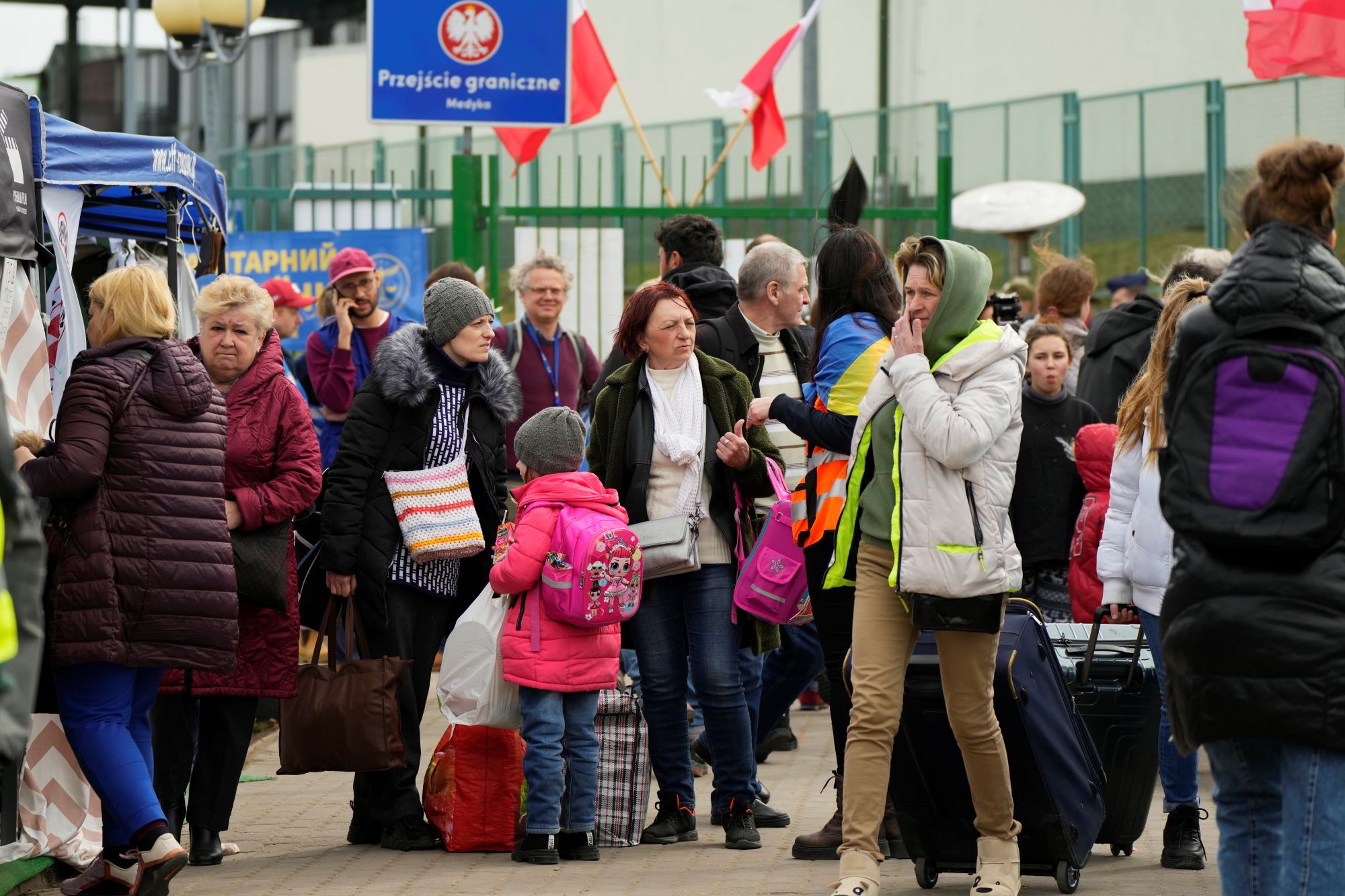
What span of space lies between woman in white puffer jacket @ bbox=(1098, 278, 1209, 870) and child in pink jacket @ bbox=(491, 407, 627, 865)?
1.60 meters

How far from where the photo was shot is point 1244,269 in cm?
376

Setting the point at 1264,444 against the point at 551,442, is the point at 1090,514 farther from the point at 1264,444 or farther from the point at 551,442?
the point at 1264,444

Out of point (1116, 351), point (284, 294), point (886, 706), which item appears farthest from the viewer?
point (284, 294)

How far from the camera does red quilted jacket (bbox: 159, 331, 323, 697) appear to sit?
20.6 ft

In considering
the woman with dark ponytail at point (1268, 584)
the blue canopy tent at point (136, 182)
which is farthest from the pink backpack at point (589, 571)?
the woman with dark ponytail at point (1268, 584)

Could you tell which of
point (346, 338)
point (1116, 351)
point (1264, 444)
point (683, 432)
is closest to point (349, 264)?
point (346, 338)

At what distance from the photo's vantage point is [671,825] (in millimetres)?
6648

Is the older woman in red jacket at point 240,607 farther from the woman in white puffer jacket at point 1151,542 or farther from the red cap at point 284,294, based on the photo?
the red cap at point 284,294

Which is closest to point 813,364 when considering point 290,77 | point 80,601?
point 80,601

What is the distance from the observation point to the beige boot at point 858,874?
5.23 metres

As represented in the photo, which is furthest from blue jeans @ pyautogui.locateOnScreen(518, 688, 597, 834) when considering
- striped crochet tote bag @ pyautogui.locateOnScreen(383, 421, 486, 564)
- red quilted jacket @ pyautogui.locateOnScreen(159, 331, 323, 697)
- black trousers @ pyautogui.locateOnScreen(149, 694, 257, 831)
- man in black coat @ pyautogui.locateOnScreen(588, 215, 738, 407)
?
man in black coat @ pyautogui.locateOnScreen(588, 215, 738, 407)

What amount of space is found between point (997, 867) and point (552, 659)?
161 centimetres

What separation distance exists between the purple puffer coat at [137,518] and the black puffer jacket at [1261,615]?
9.90ft

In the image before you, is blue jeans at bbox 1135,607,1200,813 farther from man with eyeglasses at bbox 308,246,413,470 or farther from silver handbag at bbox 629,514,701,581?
man with eyeglasses at bbox 308,246,413,470
